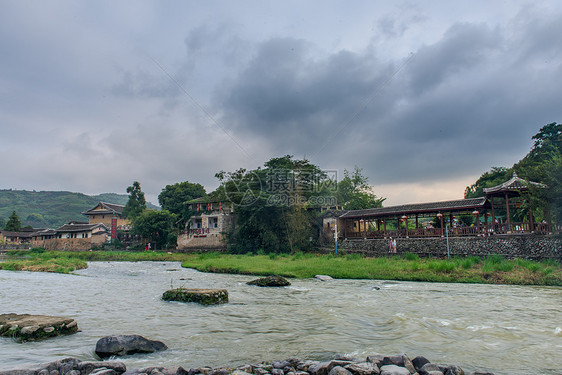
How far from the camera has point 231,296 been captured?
11.9m

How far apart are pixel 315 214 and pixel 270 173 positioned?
21.4ft

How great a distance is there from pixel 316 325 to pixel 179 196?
1965 inches

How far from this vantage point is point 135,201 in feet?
200

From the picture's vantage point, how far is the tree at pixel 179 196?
174ft

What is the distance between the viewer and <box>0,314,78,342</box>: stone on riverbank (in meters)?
6.38

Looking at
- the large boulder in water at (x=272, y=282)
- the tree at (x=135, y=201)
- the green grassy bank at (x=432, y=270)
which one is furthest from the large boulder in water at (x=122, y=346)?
the tree at (x=135, y=201)

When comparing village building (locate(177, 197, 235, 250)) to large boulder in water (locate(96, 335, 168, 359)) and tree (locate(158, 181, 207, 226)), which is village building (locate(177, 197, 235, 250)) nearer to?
tree (locate(158, 181, 207, 226))

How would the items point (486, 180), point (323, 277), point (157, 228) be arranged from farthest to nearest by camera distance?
point (157, 228), point (486, 180), point (323, 277)

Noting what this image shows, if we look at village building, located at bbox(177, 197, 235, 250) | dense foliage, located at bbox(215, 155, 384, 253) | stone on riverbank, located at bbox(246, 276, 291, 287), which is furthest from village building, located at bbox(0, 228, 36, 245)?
stone on riverbank, located at bbox(246, 276, 291, 287)

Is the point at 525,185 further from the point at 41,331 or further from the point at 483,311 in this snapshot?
the point at 41,331

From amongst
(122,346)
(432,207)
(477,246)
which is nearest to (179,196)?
(432,207)

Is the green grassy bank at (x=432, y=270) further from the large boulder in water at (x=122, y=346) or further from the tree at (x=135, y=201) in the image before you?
the tree at (x=135, y=201)

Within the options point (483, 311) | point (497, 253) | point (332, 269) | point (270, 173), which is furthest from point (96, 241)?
point (483, 311)

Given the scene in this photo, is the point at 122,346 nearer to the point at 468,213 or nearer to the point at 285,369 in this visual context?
the point at 285,369
